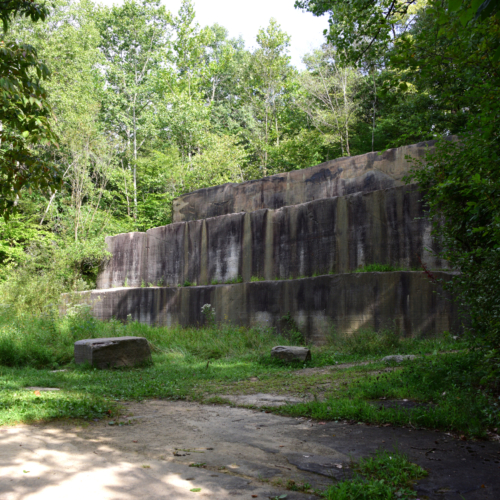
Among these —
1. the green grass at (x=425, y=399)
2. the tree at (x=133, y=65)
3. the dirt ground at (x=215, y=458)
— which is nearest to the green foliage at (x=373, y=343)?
the green grass at (x=425, y=399)

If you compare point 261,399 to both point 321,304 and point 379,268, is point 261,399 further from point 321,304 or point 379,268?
point 379,268

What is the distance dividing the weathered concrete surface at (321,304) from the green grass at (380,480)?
16.6 feet

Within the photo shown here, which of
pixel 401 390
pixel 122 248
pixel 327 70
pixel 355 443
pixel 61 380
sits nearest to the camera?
pixel 355 443

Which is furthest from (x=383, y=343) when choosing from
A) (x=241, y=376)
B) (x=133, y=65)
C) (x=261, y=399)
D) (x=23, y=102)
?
(x=133, y=65)

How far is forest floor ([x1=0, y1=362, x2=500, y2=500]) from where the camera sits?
2885mm

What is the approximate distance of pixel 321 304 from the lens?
11367 mm

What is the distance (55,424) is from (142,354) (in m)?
5.10

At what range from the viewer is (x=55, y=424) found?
455cm

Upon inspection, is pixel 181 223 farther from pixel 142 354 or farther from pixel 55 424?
pixel 55 424

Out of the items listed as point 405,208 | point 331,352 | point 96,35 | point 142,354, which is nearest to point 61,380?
point 142,354

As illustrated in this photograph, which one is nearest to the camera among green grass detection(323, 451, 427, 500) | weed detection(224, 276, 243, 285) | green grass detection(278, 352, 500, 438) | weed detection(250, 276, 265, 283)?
green grass detection(323, 451, 427, 500)

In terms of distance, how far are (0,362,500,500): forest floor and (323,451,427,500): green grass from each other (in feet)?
0.04

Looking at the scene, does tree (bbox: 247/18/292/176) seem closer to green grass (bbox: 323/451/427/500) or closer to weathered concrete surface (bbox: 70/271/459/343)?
weathered concrete surface (bbox: 70/271/459/343)

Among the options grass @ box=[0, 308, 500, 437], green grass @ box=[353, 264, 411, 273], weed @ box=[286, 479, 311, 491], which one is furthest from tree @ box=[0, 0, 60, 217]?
green grass @ box=[353, 264, 411, 273]
